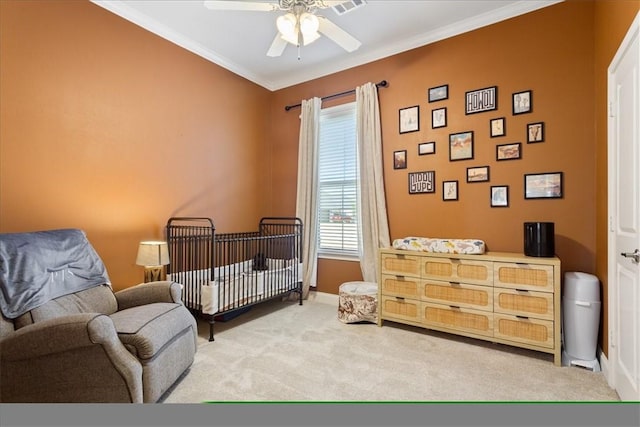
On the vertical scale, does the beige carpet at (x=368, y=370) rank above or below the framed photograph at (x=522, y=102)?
below

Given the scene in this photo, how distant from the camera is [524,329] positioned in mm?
2383

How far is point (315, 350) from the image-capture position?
2.49 meters

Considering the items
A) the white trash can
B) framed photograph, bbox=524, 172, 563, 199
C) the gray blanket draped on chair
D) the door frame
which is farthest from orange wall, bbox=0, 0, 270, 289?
the door frame

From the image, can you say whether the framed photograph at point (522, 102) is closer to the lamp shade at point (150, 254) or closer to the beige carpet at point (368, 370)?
the beige carpet at point (368, 370)

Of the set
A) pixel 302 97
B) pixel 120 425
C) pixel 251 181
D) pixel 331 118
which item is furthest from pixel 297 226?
pixel 120 425

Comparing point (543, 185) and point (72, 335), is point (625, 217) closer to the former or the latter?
point (543, 185)

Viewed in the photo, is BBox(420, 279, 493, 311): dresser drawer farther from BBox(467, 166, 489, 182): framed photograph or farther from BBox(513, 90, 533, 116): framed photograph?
BBox(513, 90, 533, 116): framed photograph

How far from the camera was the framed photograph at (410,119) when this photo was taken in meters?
3.33

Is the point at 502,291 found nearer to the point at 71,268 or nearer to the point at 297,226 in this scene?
the point at 297,226

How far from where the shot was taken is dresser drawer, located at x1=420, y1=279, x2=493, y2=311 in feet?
8.34

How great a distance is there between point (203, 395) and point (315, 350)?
3.00 ft

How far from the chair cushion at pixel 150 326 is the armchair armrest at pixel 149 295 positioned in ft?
0.23

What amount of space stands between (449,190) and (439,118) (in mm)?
749

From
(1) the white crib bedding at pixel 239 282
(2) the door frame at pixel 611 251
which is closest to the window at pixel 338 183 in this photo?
(1) the white crib bedding at pixel 239 282
